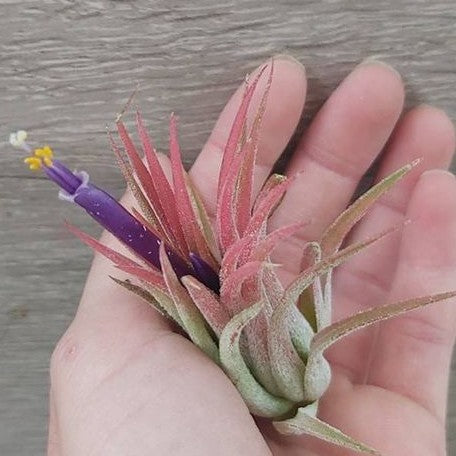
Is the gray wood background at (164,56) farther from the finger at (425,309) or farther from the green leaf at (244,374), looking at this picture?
the green leaf at (244,374)

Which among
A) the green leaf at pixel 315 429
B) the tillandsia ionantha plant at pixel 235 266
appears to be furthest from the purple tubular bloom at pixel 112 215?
the green leaf at pixel 315 429

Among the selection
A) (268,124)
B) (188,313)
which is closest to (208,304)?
(188,313)

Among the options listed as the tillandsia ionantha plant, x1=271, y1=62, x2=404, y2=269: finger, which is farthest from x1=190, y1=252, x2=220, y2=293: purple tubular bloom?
x1=271, y1=62, x2=404, y2=269: finger

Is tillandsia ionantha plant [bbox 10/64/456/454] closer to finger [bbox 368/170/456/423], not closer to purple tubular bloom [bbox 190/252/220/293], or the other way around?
purple tubular bloom [bbox 190/252/220/293]

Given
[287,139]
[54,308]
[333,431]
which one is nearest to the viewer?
[333,431]

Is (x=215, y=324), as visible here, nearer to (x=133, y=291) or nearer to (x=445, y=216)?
(x=133, y=291)

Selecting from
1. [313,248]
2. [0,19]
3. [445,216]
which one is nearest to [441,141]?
[445,216]
